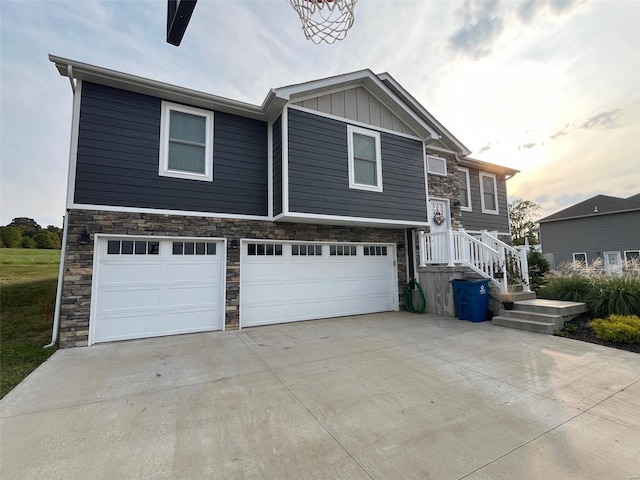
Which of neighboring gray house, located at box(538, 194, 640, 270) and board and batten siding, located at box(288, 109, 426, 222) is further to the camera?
neighboring gray house, located at box(538, 194, 640, 270)

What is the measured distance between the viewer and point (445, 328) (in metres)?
6.49

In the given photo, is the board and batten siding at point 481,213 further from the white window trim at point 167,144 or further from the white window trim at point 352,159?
the white window trim at point 167,144

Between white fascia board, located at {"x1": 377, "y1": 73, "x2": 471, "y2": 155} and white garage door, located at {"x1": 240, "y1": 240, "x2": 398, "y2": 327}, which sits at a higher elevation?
white fascia board, located at {"x1": 377, "y1": 73, "x2": 471, "y2": 155}

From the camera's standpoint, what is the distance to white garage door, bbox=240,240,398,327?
23.0 feet

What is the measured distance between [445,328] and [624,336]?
287 cm

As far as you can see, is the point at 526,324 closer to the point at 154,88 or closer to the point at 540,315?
the point at 540,315

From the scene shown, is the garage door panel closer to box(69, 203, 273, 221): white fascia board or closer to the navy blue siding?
box(69, 203, 273, 221): white fascia board

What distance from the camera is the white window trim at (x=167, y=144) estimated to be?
6.13 metres

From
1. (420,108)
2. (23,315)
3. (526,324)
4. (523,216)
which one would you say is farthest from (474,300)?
(523,216)

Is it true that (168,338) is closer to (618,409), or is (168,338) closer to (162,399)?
(162,399)

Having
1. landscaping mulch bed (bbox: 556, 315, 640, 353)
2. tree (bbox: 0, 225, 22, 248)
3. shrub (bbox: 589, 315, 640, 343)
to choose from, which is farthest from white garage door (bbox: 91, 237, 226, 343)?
tree (bbox: 0, 225, 22, 248)

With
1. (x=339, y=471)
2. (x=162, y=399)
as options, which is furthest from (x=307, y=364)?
(x=339, y=471)

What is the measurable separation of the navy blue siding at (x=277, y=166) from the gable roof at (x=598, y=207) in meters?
19.1

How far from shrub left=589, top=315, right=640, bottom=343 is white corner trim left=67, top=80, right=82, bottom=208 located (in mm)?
10026
